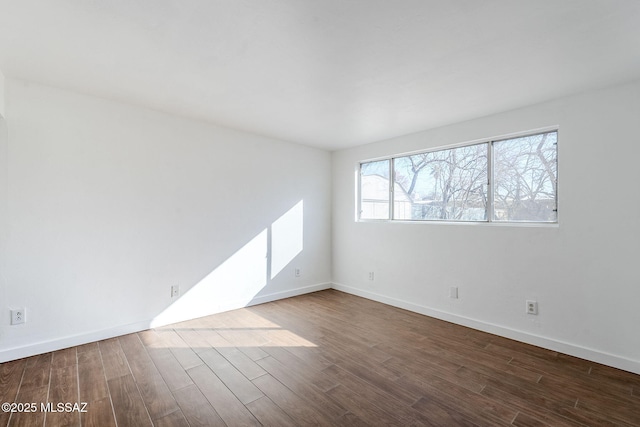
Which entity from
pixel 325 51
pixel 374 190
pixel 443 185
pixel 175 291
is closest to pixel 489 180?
pixel 443 185

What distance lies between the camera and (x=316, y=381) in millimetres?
2238

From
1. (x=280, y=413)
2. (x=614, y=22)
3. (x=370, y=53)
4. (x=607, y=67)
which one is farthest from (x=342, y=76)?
(x=280, y=413)

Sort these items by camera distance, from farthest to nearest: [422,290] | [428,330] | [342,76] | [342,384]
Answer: [422,290] → [428,330] → [342,76] → [342,384]

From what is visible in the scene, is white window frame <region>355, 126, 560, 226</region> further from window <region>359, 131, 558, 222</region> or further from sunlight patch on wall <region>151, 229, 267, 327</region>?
sunlight patch on wall <region>151, 229, 267, 327</region>

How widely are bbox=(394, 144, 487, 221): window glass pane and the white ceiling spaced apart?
0.66 m

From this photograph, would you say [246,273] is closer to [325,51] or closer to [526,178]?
[325,51]

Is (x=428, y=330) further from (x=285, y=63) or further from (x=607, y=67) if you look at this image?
(x=285, y=63)

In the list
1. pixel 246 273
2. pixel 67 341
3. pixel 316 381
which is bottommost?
pixel 316 381

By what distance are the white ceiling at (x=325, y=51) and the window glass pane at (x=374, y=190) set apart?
1481mm

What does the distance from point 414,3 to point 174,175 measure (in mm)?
Result: 2927

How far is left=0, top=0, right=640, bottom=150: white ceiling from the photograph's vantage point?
164cm

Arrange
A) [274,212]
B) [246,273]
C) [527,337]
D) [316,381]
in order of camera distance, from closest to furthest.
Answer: [316,381] < [527,337] < [246,273] < [274,212]

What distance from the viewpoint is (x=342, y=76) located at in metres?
2.41

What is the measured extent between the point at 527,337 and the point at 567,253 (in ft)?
3.03
